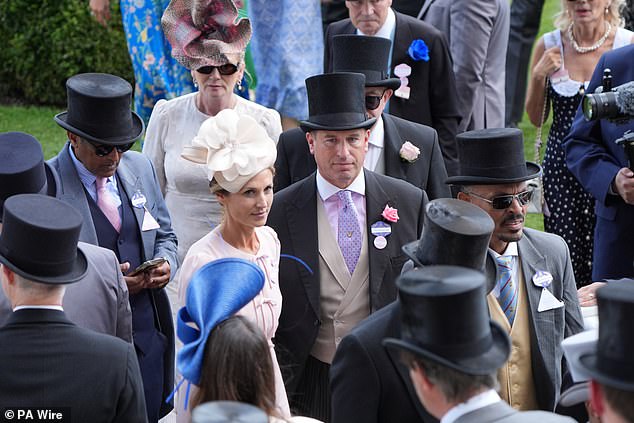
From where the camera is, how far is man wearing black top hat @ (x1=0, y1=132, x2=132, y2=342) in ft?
15.3

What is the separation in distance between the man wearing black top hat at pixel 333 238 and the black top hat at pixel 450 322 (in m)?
1.87

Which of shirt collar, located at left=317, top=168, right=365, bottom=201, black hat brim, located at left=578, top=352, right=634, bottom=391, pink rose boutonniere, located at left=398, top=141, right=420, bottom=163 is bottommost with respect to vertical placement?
pink rose boutonniere, located at left=398, top=141, right=420, bottom=163

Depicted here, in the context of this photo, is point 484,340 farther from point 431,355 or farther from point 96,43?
point 96,43

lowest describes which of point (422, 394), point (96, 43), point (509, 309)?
point (96, 43)

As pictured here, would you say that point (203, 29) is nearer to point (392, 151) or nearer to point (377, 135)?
point (377, 135)

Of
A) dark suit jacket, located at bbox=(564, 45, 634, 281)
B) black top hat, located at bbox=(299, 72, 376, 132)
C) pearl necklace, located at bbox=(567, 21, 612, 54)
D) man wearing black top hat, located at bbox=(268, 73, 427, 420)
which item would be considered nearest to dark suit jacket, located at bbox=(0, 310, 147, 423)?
man wearing black top hat, located at bbox=(268, 73, 427, 420)

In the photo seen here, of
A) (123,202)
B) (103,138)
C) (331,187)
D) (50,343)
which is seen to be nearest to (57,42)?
(123,202)

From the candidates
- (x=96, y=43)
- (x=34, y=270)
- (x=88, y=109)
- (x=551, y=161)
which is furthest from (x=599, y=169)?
(x=96, y=43)

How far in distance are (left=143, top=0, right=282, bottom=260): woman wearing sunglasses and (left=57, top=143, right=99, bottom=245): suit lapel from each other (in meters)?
1.05

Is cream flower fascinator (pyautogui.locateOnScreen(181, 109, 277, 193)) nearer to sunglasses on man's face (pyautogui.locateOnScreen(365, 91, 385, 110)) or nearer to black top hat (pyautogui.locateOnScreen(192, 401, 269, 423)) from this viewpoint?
sunglasses on man's face (pyautogui.locateOnScreen(365, 91, 385, 110))

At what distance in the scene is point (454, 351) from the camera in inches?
130

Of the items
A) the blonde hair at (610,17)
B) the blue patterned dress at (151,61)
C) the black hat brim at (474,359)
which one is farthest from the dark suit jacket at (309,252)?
the blue patterned dress at (151,61)

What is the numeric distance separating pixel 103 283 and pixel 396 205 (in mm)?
1575

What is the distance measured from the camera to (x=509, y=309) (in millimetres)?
4801
